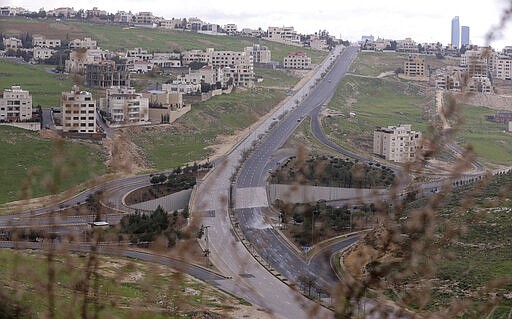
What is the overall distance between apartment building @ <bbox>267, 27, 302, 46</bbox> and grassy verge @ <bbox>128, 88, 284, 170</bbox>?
988 inches

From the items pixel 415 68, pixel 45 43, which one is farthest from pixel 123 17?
pixel 415 68

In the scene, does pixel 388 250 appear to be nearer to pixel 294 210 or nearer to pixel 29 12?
pixel 294 210

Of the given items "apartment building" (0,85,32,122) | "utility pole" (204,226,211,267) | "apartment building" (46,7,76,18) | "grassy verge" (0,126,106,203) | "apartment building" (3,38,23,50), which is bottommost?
"utility pole" (204,226,211,267)

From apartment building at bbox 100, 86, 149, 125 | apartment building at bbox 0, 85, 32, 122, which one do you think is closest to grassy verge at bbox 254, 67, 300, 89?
apartment building at bbox 100, 86, 149, 125

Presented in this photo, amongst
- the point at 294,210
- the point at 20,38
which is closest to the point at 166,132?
the point at 20,38

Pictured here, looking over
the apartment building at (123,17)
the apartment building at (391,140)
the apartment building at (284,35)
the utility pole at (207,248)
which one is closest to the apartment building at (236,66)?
the apartment building at (391,140)

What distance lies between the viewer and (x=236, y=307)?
418 inches

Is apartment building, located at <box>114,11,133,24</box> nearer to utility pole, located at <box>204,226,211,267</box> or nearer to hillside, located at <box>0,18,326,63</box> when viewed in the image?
hillside, located at <box>0,18,326,63</box>

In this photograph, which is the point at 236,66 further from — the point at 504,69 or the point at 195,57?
the point at 504,69

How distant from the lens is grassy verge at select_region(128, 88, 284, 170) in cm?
2378

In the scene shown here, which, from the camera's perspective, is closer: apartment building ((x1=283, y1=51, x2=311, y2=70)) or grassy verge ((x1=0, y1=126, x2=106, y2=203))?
grassy verge ((x1=0, y1=126, x2=106, y2=203))

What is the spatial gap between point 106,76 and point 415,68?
2421 cm

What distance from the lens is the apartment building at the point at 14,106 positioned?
2327 centimetres

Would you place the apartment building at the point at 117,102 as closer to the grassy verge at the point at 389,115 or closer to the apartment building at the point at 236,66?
the grassy verge at the point at 389,115
